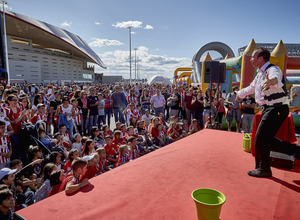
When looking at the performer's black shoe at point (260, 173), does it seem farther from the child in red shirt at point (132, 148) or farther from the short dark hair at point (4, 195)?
the child in red shirt at point (132, 148)

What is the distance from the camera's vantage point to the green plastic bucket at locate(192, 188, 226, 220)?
125 cm

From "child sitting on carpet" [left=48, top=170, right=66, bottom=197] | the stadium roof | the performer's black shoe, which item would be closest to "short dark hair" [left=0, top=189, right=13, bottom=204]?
"child sitting on carpet" [left=48, top=170, right=66, bottom=197]

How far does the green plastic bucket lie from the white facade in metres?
35.6

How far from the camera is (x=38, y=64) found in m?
35.9

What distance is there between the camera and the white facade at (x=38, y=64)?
3353cm

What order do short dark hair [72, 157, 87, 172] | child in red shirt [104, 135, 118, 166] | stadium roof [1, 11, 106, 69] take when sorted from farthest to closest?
stadium roof [1, 11, 106, 69]
child in red shirt [104, 135, 118, 166]
short dark hair [72, 157, 87, 172]

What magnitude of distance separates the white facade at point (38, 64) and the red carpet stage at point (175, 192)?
34.8 meters

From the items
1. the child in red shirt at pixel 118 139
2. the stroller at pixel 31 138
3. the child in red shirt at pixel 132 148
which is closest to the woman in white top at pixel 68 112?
the stroller at pixel 31 138

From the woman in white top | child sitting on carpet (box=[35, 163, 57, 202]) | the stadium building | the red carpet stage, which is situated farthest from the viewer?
the stadium building

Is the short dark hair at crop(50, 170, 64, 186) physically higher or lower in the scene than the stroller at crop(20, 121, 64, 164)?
lower

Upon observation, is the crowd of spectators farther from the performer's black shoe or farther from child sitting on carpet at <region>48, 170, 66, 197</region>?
the performer's black shoe

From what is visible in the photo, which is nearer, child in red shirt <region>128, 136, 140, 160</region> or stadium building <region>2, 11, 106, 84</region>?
child in red shirt <region>128, 136, 140, 160</region>

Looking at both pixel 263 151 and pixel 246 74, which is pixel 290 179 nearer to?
pixel 263 151

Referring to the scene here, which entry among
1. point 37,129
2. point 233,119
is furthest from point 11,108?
point 233,119
